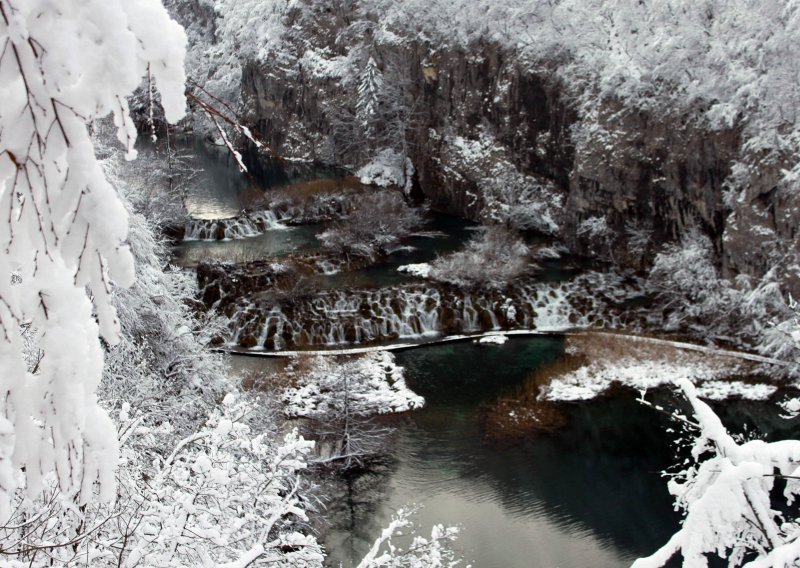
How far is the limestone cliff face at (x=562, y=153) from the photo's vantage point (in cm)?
1966

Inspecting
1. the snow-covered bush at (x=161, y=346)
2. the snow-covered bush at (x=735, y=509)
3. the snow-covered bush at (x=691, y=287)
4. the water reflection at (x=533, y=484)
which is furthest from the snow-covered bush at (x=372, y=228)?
the snow-covered bush at (x=735, y=509)

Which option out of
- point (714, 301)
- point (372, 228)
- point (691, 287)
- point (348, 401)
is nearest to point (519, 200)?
point (372, 228)

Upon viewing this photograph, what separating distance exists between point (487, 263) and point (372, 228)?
5.18 m

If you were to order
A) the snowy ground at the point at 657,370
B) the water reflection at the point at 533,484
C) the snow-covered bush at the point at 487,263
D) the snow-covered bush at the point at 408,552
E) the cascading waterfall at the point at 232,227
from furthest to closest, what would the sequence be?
the cascading waterfall at the point at 232,227 → the snow-covered bush at the point at 487,263 → the snowy ground at the point at 657,370 → the water reflection at the point at 533,484 → the snow-covered bush at the point at 408,552

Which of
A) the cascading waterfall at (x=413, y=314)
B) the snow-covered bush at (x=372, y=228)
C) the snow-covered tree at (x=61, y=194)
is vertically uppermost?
the snow-covered bush at (x=372, y=228)

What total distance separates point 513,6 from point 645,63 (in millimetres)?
8336

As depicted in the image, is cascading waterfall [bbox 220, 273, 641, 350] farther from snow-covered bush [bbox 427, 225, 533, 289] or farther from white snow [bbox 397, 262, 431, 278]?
white snow [bbox 397, 262, 431, 278]

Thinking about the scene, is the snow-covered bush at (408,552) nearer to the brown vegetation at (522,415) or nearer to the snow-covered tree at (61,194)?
the brown vegetation at (522,415)

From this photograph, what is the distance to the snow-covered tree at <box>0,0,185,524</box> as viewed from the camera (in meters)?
1.38

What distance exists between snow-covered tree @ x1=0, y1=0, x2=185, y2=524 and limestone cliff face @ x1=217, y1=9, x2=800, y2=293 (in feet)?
61.8

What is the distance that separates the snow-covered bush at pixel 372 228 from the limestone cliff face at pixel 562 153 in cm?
402

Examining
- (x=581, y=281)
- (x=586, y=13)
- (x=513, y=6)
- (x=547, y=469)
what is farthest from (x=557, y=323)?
(x=513, y=6)

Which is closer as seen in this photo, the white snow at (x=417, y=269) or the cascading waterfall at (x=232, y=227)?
the white snow at (x=417, y=269)

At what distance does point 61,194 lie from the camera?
144 centimetres
